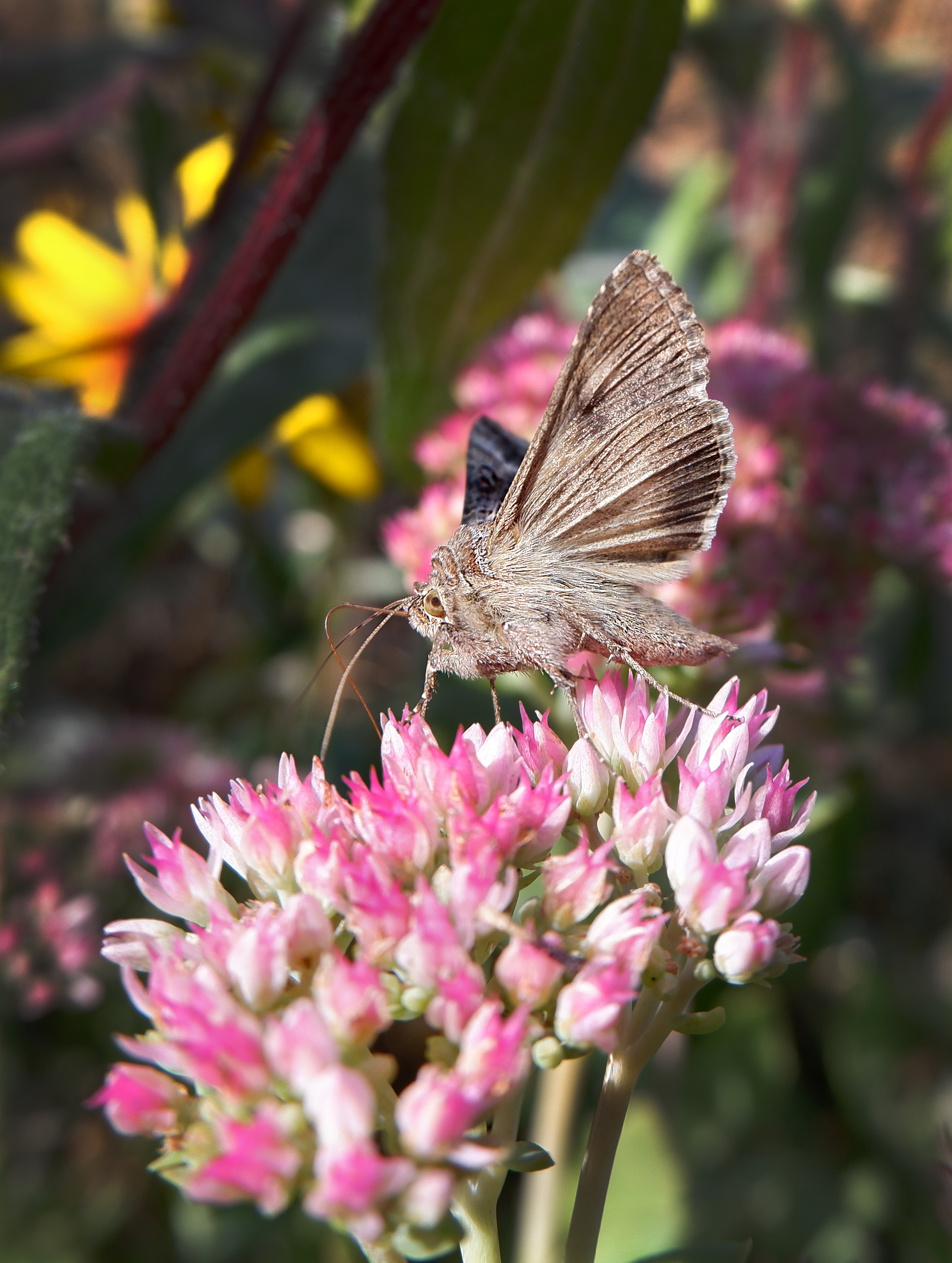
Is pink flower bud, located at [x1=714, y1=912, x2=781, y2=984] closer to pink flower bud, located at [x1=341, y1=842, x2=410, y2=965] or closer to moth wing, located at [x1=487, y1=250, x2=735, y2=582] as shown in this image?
pink flower bud, located at [x1=341, y1=842, x2=410, y2=965]

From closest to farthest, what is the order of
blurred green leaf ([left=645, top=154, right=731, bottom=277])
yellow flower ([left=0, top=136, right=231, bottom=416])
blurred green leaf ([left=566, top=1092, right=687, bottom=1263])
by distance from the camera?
blurred green leaf ([left=566, top=1092, right=687, bottom=1263]) → yellow flower ([left=0, top=136, right=231, bottom=416]) → blurred green leaf ([left=645, top=154, right=731, bottom=277])

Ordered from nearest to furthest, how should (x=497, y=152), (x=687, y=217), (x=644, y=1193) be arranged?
(x=497, y=152), (x=644, y=1193), (x=687, y=217)

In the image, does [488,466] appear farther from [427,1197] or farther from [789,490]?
[427,1197]

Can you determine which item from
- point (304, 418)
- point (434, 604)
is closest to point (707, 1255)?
point (434, 604)

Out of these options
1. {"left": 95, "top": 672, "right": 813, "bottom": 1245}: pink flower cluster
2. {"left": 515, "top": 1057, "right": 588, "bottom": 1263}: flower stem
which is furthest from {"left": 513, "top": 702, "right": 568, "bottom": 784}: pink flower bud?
{"left": 515, "top": 1057, "right": 588, "bottom": 1263}: flower stem

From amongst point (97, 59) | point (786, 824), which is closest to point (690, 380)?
point (786, 824)

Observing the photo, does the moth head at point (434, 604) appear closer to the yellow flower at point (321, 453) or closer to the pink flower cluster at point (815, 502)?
the pink flower cluster at point (815, 502)

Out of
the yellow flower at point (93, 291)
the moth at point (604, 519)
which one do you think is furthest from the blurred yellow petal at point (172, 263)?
the moth at point (604, 519)
